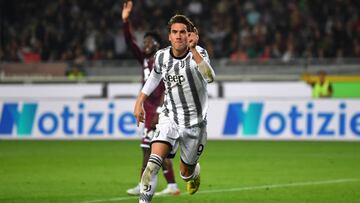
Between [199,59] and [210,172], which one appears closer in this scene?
[199,59]

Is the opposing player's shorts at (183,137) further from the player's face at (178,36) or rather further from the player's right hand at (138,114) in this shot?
the player's face at (178,36)

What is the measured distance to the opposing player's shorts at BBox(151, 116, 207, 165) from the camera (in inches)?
353

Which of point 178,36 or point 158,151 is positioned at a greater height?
point 178,36

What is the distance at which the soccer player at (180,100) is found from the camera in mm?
8844

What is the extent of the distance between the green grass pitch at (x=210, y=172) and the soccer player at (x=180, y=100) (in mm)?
1710

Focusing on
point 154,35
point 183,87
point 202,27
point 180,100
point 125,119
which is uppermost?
point 202,27

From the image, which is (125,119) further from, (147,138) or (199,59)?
(199,59)

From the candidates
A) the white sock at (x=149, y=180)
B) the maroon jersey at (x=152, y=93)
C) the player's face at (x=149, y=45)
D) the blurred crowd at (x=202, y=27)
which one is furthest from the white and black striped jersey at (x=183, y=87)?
the blurred crowd at (x=202, y=27)

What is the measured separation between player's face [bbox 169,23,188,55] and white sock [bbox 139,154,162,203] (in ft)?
3.93

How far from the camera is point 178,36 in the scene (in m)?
8.83

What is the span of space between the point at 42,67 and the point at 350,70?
912cm

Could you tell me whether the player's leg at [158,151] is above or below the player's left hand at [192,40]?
below

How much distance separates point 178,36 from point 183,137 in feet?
3.69

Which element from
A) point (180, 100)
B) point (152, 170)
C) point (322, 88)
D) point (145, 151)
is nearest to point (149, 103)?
point (145, 151)
